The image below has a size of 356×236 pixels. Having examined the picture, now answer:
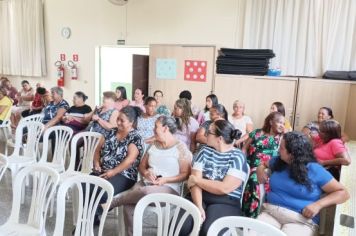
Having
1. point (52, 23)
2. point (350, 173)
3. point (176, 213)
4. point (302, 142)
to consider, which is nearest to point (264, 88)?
point (350, 173)

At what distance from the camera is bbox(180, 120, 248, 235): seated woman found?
210 centimetres

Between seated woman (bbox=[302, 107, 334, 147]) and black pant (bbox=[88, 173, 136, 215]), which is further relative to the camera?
seated woman (bbox=[302, 107, 334, 147])

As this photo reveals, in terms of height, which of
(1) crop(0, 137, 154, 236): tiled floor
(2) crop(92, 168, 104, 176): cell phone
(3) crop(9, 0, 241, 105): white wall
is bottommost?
(1) crop(0, 137, 154, 236): tiled floor

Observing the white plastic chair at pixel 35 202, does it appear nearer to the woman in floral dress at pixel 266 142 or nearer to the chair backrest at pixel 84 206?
the chair backrest at pixel 84 206

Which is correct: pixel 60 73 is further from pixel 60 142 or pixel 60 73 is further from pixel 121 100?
pixel 60 142

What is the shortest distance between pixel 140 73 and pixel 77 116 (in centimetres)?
171

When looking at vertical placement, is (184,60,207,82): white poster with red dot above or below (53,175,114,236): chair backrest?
above

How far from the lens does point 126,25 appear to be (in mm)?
5953

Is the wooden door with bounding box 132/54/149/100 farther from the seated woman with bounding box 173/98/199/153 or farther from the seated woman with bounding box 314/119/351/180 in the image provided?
the seated woman with bounding box 314/119/351/180

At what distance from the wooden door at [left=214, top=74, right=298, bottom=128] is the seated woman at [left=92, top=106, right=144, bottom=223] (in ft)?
7.37

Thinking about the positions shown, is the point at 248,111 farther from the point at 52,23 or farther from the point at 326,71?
the point at 52,23

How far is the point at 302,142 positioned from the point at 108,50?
5.34m

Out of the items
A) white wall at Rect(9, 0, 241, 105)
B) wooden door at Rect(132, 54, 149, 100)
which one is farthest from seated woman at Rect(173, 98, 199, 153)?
wooden door at Rect(132, 54, 149, 100)

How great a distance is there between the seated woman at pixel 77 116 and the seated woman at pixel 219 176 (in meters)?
2.38
